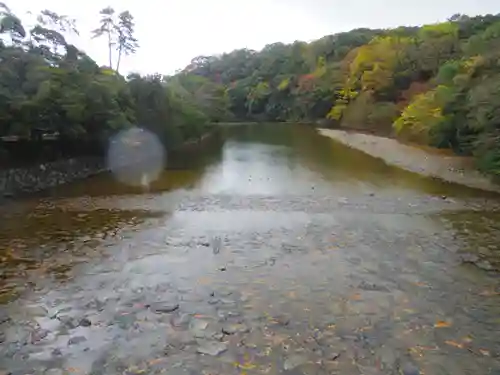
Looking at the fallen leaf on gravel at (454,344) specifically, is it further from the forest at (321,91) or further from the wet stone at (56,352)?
the forest at (321,91)

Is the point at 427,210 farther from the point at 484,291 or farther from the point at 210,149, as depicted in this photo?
the point at 210,149

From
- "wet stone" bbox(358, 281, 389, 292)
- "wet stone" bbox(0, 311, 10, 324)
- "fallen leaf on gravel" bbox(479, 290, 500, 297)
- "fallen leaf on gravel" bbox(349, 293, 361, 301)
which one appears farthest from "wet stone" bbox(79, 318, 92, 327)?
"fallen leaf on gravel" bbox(479, 290, 500, 297)

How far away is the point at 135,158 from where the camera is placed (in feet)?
83.6

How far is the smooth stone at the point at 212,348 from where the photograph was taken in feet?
18.7

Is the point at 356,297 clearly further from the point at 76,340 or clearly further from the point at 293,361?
the point at 76,340

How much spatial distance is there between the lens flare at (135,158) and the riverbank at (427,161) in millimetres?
11848

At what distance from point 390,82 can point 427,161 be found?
23.7 meters

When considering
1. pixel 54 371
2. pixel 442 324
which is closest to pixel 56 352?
pixel 54 371

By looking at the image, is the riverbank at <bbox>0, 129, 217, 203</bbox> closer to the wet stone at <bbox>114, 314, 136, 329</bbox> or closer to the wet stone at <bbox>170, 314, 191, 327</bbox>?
the wet stone at <bbox>114, 314, 136, 329</bbox>

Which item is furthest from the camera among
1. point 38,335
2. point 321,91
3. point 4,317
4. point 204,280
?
point 321,91

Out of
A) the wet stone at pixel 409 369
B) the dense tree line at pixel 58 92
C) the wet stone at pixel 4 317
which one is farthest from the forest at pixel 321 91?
the wet stone at pixel 409 369

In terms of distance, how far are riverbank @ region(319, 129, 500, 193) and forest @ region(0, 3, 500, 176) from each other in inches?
29.5

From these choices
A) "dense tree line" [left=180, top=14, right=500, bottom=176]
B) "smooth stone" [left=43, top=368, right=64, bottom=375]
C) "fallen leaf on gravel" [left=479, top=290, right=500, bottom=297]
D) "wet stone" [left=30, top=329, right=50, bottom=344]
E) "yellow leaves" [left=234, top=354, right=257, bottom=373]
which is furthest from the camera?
"dense tree line" [left=180, top=14, right=500, bottom=176]

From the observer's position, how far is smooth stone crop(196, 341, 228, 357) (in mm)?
5711
